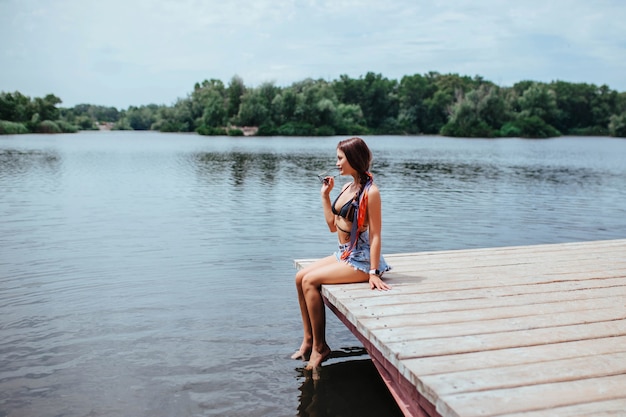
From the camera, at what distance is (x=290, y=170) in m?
28.1

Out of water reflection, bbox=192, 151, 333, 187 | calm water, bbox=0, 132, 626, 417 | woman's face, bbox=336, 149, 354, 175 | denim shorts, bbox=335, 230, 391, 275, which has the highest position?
woman's face, bbox=336, 149, 354, 175

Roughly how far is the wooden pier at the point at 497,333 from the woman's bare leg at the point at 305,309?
0.32 metres

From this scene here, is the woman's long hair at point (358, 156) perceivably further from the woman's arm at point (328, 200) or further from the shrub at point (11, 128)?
the shrub at point (11, 128)

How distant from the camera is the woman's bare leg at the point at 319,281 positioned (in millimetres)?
5125

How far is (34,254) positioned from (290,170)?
62.1 feet

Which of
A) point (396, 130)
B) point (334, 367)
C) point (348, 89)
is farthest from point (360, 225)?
point (348, 89)

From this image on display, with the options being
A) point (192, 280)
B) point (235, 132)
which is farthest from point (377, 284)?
point (235, 132)

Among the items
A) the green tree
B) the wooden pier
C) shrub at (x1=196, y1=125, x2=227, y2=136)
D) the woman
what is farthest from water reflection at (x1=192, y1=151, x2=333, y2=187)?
the green tree

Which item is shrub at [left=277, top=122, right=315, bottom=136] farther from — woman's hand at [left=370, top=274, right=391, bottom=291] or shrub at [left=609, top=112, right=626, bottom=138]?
woman's hand at [left=370, top=274, right=391, bottom=291]

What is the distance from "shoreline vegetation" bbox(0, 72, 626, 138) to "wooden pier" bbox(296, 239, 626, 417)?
256 feet

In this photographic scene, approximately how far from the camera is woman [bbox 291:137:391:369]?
16.3ft

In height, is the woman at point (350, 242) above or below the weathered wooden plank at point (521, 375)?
above

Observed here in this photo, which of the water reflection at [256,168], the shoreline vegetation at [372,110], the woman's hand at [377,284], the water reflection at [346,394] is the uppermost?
the shoreline vegetation at [372,110]

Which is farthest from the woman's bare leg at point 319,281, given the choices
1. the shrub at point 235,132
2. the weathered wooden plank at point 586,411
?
the shrub at point 235,132
